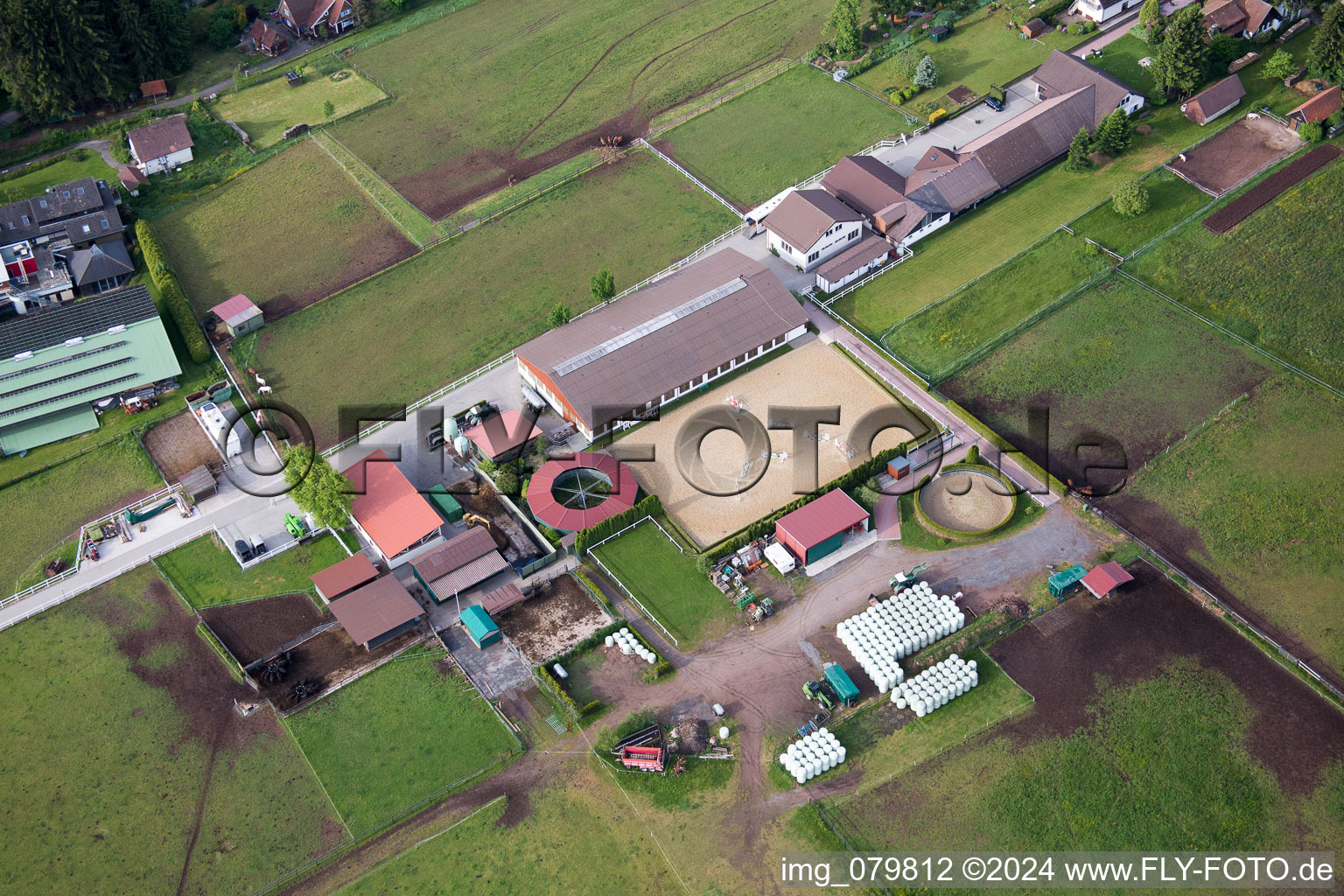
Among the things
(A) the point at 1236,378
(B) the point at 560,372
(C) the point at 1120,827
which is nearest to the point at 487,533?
(B) the point at 560,372

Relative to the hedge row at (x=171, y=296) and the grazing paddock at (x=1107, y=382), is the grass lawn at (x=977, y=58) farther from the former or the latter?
the hedge row at (x=171, y=296)

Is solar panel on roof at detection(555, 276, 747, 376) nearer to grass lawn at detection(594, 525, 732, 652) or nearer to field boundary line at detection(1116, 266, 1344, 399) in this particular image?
grass lawn at detection(594, 525, 732, 652)

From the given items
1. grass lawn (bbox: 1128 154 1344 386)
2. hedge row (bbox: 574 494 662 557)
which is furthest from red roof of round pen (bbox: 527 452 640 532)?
grass lawn (bbox: 1128 154 1344 386)

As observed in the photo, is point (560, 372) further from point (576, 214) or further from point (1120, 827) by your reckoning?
point (1120, 827)

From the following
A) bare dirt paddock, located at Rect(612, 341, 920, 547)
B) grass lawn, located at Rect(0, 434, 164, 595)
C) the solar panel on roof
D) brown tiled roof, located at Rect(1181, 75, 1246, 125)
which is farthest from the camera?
brown tiled roof, located at Rect(1181, 75, 1246, 125)

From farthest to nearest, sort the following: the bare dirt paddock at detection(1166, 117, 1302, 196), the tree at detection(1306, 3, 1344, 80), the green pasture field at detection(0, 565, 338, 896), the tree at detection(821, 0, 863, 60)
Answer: the tree at detection(821, 0, 863, 60)
the tree at detection(1306, 3, 1344, 80)
the bare dirt paddock at detection(1166, 117, 1302, 196)
the green pasture field at detection(0, 565, 338, 896)

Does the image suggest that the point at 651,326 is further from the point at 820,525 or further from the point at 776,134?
the point at 776,134
